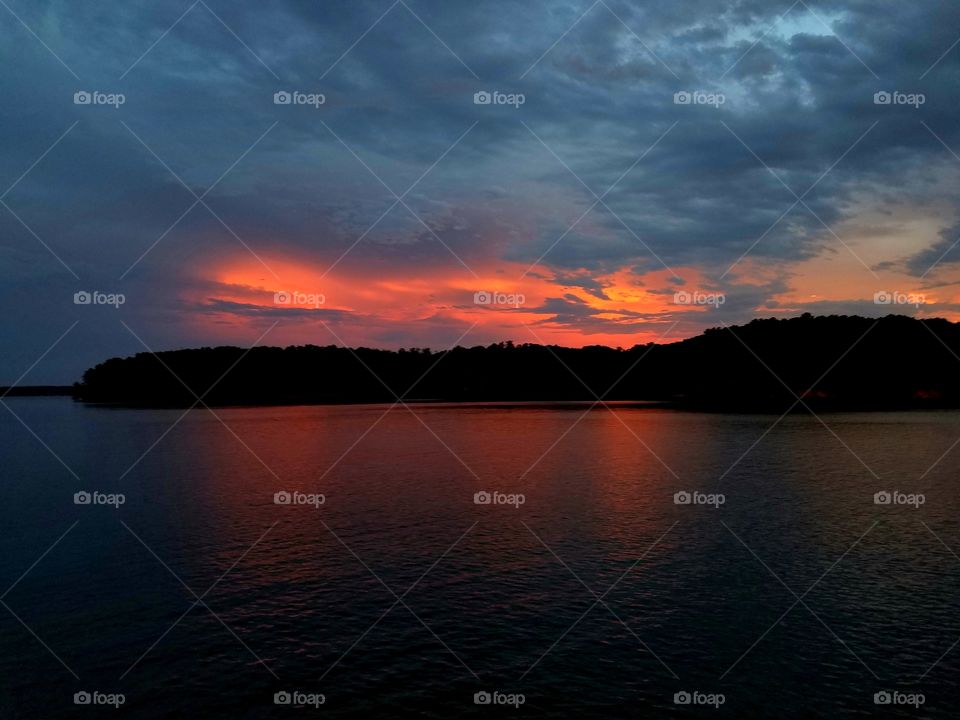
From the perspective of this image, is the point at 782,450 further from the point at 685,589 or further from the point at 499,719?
the point at 499,719

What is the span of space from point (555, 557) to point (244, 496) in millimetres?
35541

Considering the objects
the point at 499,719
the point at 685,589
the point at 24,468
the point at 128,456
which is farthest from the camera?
the point at 128,456

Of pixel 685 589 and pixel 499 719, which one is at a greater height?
pixel 685 589

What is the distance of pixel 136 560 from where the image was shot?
42.5 metres

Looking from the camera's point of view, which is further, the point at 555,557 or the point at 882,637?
the point at 555,557

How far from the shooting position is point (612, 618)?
105 ft

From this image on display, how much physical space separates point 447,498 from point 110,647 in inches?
1447

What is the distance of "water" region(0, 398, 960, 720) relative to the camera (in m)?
25.2

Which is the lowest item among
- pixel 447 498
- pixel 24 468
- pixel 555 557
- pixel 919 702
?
pixel 919 702

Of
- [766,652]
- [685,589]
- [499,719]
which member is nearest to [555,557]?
[685,589]

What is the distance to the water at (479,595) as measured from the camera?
25234mm

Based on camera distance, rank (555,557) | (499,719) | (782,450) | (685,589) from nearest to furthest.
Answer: (499,719) < (685,589) < (555,557) < (782,450)

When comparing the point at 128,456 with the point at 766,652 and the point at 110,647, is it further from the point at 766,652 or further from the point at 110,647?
the point at 766,652

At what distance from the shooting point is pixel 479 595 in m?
34.9
